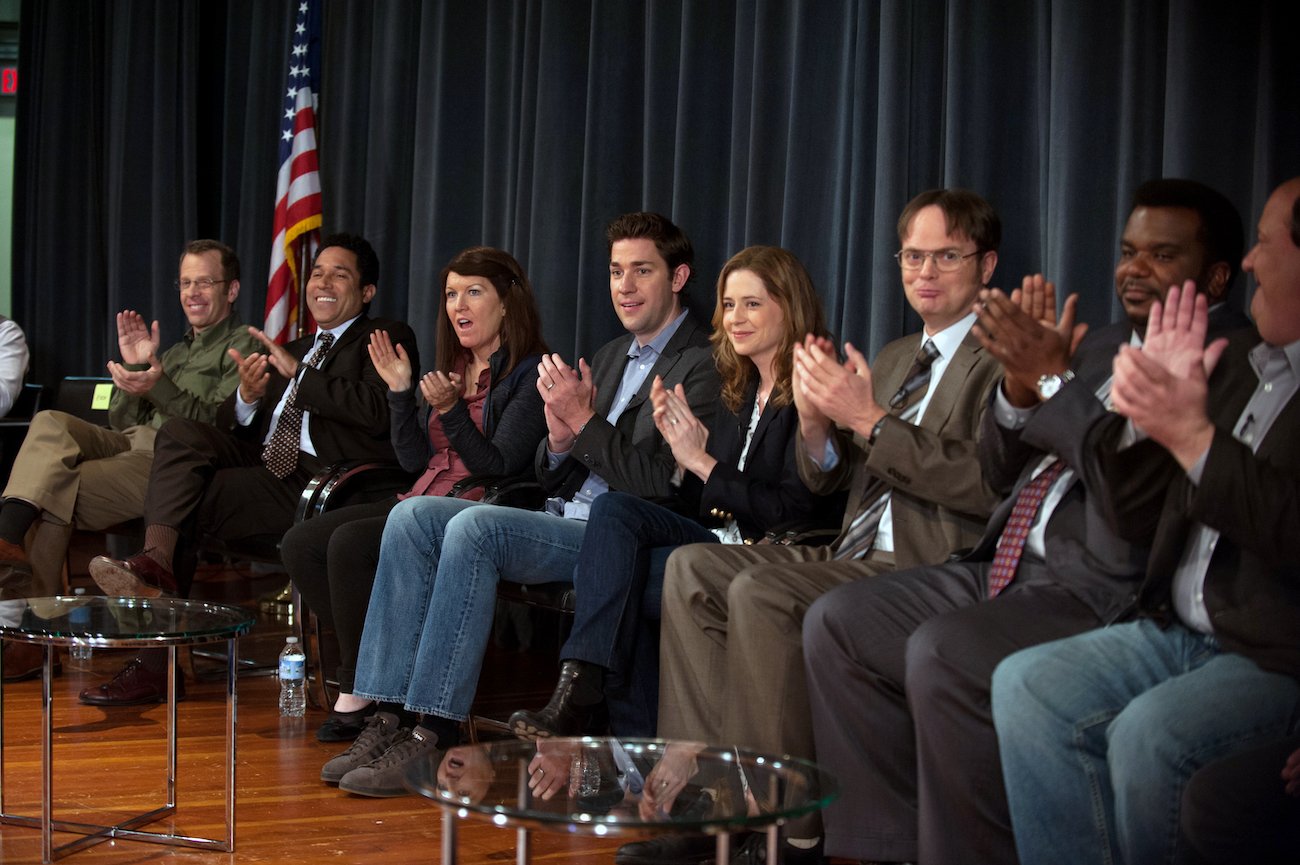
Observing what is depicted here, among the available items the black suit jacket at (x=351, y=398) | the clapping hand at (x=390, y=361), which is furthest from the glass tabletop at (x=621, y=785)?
the black suit jacket at (x=351, y=398)

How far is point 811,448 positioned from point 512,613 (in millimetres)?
2319

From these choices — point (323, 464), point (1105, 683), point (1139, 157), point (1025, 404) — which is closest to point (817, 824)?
point (1105, 683)

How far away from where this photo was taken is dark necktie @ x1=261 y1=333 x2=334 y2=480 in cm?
418

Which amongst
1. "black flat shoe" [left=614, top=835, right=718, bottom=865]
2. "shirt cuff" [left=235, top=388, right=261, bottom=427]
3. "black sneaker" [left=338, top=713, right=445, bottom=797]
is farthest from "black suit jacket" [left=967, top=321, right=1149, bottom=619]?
"shirt cuff" [left=235, top=388, right=261, bottom=427]

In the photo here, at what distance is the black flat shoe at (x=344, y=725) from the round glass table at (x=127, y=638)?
591mm

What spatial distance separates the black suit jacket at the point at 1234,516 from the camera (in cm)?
190

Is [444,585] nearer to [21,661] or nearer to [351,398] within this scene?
[351,398]

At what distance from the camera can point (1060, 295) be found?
3.06m

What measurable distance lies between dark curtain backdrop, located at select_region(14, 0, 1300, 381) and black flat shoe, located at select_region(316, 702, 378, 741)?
1495mm

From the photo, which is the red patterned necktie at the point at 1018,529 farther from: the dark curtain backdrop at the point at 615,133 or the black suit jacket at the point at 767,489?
the dark curtain backdrop at the point at 615,133

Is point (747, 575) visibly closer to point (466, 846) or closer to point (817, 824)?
point (817, 824)

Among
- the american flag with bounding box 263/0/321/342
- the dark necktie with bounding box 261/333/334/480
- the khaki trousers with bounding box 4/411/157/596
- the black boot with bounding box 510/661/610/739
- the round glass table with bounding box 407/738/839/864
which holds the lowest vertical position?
the black boot with bounding box 510/661/610/739

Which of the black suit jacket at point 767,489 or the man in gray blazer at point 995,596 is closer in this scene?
the man in gray blazer at point 995,596

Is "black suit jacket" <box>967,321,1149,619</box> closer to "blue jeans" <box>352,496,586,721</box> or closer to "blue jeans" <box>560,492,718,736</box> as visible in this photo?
"blue jeans" <box>560,492,718,736</box>
